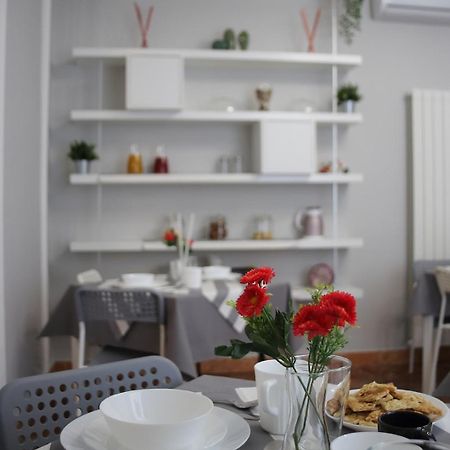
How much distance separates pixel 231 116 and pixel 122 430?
3.23 meters

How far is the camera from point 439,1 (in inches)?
162

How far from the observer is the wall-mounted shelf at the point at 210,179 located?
370cm

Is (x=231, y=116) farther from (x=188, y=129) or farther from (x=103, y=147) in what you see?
(x=103, y=147)

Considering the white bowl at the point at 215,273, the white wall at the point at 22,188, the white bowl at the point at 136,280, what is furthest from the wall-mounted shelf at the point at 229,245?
the white bowl at the point at 136,280

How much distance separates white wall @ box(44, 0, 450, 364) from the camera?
12.9 ft

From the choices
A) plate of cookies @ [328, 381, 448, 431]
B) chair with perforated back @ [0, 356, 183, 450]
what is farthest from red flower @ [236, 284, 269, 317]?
chair with perforated back @ [0, 356, 183, 450]

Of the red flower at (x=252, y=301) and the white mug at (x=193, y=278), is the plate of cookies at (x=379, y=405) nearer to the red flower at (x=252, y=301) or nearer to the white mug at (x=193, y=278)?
the red flower at (x=252, y=301)

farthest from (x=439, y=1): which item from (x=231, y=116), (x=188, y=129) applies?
(x=188, y=129)

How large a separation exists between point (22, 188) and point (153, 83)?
109cm

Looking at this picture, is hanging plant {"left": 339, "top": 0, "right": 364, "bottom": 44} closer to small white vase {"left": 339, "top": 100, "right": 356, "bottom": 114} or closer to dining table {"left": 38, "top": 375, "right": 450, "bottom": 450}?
small white vase {"left": 339, "top": 100, "right": 356, "bottom": 114}

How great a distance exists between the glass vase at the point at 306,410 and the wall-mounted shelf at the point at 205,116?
10.5 ft

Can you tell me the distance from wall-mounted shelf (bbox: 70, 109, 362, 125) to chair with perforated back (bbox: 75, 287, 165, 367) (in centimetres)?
156

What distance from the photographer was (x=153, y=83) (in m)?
3.67

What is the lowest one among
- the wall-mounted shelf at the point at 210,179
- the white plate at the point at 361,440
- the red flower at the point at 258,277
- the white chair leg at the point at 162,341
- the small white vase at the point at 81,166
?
the white chair leg at the point at 162,341
